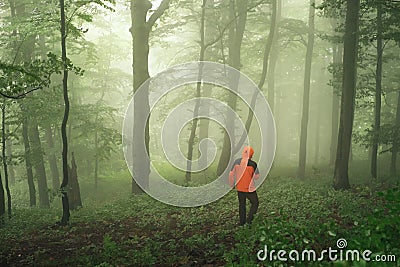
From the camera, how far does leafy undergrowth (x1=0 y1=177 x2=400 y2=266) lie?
508 cm

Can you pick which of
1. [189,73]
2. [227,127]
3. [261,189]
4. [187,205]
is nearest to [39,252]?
[187,205]

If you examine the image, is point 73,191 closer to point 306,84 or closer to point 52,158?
point 52,158

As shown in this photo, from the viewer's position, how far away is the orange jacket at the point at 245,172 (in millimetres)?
9516

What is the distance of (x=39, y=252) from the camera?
815cm

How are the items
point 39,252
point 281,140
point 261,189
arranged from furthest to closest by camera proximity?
point 281,140
point 261,189
point 39,252

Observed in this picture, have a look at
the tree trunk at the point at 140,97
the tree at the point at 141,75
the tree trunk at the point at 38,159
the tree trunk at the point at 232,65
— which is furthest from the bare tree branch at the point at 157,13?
the tree trunk at the point at 38,159

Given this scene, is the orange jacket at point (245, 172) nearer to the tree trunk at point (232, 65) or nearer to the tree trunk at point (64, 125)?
the tree trunk at point (64, 125)

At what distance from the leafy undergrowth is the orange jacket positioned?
88 centimetres

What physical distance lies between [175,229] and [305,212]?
3.76 m

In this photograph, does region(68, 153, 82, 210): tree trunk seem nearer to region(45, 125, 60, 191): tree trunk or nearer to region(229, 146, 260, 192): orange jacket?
region(229, 146, 260, 192): orange jacket

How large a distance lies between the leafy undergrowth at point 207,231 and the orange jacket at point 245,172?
2.89 feet

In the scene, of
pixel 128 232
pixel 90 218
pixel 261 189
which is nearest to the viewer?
pixel 128 232

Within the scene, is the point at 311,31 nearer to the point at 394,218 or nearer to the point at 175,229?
the point at 175,229

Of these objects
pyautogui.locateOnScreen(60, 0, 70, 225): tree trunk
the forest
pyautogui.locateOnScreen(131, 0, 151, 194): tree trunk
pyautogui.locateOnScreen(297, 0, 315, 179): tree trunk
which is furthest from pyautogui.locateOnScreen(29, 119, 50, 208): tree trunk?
pyautogui.locateOnScreen(297, 0, 315, 179): tree trunk
